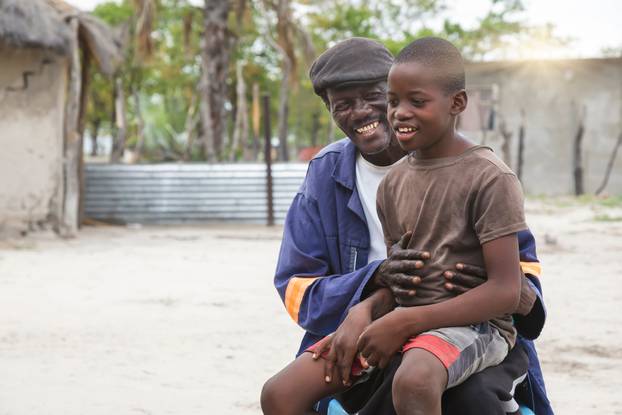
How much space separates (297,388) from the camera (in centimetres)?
214

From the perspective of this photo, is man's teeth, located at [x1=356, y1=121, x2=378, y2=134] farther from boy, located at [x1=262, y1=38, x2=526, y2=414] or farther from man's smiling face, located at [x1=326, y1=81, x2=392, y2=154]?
boy, located at [x1=262, y1=38, x2=526, y2=414]

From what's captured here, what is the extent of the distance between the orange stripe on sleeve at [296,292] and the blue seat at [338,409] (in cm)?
26

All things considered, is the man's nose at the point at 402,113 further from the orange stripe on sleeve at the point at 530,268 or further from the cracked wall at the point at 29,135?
the cracked wall at the point at 29,135

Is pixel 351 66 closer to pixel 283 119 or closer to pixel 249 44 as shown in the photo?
pixel 283 119

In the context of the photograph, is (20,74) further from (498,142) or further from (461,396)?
(498,142)

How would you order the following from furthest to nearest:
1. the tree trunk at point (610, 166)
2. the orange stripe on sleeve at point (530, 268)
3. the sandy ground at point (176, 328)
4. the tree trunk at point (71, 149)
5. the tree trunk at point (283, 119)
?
the tree trunk at point (610, 166), the tree trunk at point (283, 119), the tree trunk at point (71, 149), the sandy ground at point (176, 328), the orange stripe on sleeve at point (530, 268)

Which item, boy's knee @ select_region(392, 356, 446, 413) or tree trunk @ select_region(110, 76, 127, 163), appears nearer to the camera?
boy's knee @ select_region(392, 356, 446, 413)

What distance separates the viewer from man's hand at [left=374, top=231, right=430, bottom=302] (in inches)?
81.7

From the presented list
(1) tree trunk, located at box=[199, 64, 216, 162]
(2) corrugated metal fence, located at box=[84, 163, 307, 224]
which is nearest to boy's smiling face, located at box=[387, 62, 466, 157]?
(2) corrugated metal fence, located at box=[84, 163, 307, 224]

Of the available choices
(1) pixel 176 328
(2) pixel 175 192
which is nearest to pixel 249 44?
(2) pixel 175 192

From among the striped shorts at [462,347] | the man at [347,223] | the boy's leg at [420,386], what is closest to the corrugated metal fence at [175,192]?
the man at [347,223]

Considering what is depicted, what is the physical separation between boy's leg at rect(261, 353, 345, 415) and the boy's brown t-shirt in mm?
258

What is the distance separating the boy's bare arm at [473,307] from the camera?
2.00 metres

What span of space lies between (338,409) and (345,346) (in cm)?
26
